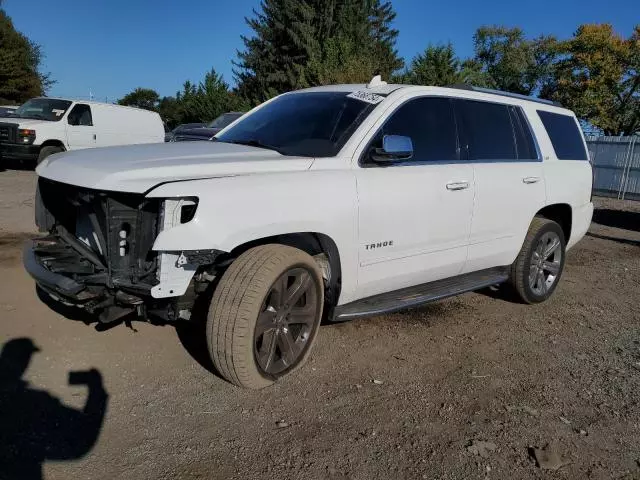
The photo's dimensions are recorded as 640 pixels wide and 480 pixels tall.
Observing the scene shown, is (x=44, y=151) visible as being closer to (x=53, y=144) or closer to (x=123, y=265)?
(x=53, y=144)

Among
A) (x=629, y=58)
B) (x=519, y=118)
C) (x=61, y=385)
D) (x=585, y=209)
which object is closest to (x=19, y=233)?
(x=61, y=385)

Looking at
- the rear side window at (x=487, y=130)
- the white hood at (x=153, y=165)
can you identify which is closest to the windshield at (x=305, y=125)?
the white hood at (x=153, y=165)

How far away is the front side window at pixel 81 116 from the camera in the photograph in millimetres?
14797

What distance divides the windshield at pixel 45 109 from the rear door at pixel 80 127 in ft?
0.85

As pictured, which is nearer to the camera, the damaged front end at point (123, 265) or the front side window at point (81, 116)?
the damaged front end at point (123, 265)

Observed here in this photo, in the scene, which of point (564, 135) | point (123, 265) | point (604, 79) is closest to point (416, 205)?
point (123, 265)

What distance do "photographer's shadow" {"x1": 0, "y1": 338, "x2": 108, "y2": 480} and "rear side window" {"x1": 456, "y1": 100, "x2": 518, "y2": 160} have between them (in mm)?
3334

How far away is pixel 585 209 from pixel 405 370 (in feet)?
10.6

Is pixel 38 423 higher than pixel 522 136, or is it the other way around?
pixel 522 136

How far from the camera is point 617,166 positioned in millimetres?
17219

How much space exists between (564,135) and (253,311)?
164 inches

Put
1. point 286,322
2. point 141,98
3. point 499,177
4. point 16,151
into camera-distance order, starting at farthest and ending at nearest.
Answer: point 141,98
point 16,151
point 499,177
point 286,322

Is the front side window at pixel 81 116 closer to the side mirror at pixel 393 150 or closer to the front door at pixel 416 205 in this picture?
the front door at pixel 416 205

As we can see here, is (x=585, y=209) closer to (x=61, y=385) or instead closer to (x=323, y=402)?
(x=323, y=402)
